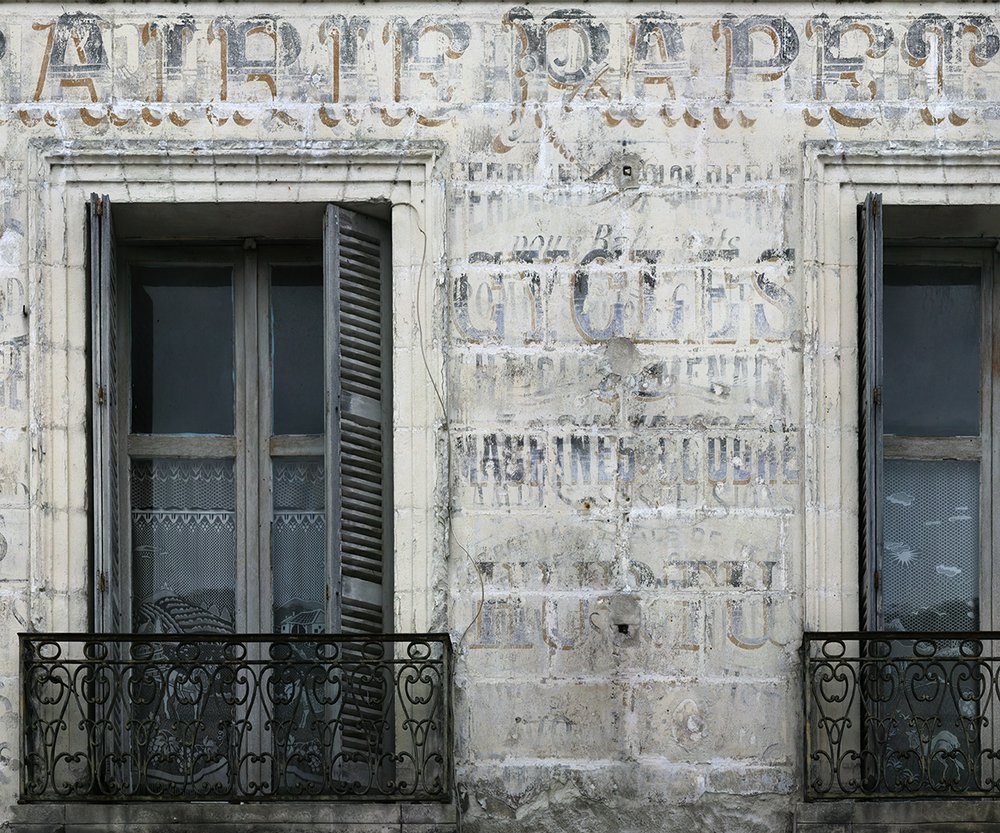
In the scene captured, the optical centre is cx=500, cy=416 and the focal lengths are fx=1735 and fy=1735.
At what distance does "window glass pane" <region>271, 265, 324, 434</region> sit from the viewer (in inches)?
311

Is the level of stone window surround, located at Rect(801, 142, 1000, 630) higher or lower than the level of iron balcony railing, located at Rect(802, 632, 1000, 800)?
higher

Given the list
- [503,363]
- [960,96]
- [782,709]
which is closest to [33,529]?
[503,363]

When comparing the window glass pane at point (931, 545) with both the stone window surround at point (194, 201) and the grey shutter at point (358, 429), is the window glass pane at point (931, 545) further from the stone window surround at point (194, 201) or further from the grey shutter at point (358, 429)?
the grey shutter at point (358, 429)

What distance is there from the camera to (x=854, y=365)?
24.7 feet

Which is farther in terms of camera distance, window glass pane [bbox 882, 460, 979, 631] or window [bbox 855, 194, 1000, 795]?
window glass pane [bbox 882, 460, 979, 631]

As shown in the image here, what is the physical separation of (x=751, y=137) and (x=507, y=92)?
1091 mm

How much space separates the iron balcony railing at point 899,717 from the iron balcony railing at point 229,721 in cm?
159

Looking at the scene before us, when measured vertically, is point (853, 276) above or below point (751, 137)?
below

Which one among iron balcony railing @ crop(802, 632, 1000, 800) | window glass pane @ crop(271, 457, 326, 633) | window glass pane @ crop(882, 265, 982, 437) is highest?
window glass pane @ crop(882, 265, 982, 437)

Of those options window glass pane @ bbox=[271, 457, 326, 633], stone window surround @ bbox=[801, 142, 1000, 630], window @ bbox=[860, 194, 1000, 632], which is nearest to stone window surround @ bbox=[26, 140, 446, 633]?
window glass pane @ bbox=[271, 457, 326, 633]

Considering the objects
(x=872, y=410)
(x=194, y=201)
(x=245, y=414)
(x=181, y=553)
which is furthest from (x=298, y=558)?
(x=872, y=410)

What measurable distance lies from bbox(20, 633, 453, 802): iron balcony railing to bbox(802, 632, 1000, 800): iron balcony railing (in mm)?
1592

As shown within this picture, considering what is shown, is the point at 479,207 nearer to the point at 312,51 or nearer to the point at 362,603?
the point at 312,51

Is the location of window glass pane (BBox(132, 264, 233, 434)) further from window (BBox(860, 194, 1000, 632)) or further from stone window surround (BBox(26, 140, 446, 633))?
window (BBox(860, 194, 1000, 632))
